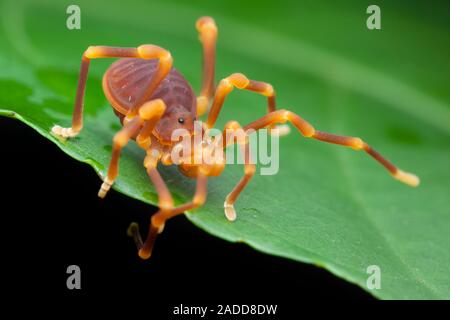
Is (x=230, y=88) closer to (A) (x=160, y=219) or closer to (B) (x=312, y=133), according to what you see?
(B) (x=312, y=133)

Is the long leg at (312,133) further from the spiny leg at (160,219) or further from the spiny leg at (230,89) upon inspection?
the spiny leg at (160,219)

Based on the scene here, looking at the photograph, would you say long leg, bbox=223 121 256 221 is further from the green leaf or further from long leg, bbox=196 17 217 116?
long leg, bbox=196 17 217 116

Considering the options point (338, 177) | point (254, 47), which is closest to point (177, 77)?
point (338, 177)

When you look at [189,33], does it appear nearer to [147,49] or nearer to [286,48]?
[286,48]

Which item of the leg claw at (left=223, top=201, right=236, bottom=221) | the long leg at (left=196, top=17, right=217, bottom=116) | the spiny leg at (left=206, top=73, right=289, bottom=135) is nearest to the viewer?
the leg claw at (left=223, top=201, right=236, bottom=221)

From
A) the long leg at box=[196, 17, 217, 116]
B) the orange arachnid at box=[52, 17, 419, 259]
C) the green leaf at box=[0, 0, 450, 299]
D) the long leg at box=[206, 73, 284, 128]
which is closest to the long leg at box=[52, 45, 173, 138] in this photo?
the orange arachnid at box=[52, 17, 419, 259]

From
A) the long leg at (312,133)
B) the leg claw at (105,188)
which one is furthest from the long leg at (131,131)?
the long leg at (312,133)

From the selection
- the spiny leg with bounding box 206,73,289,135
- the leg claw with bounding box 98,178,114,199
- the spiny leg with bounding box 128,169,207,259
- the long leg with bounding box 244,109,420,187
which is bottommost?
the spiny leg with bounding box 128,169,207,259
